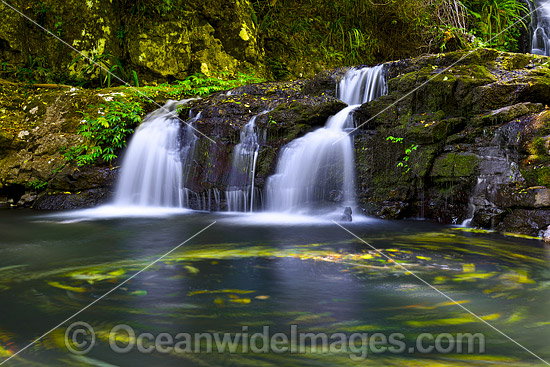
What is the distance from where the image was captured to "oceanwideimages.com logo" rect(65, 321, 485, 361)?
6.39 ft

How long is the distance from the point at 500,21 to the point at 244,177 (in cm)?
1004

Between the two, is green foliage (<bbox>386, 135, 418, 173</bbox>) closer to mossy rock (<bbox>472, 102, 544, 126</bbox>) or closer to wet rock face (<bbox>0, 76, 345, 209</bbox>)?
mossy rock (<bbox>472, 102, 544, 126</bbox>)

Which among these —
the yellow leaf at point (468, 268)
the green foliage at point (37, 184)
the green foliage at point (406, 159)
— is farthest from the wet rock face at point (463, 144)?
the green foliage at point (37, 184)

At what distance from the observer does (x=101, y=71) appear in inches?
442

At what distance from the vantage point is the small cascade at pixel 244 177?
7.01 m

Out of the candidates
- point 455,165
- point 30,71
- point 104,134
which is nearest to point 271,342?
point 455,165

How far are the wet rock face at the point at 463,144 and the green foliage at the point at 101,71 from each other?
24.3 ft

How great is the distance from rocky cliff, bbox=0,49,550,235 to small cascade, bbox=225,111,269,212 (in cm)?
14

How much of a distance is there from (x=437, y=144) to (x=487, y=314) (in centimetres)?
395

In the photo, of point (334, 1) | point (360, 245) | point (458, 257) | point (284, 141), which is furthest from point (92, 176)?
point (334, 1)

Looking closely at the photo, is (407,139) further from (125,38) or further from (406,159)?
(125,38)

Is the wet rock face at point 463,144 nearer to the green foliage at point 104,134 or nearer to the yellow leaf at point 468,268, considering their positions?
the yellow leaf at point 468,268

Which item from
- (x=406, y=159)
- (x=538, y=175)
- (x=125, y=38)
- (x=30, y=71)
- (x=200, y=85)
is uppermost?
(x=125, y=38)

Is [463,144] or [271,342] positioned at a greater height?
[463,144]
